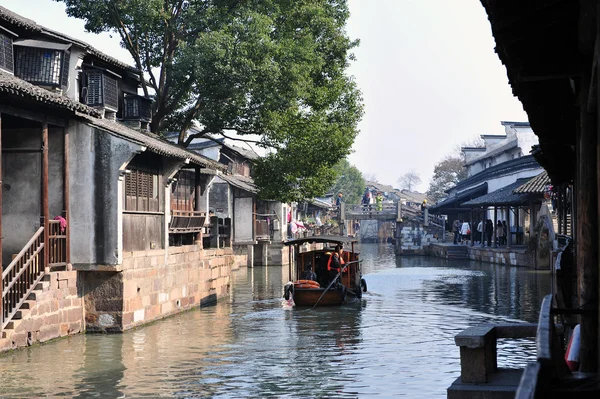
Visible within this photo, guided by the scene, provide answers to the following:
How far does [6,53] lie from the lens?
730 inches

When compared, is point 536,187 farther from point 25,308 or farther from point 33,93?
point 33,93

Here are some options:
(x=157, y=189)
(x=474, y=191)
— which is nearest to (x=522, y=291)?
(x=157, y=189)

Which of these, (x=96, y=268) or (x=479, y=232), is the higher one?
(x=479, y=232)

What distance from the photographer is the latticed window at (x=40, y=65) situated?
19641mm

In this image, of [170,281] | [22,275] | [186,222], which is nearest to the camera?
[22,275]

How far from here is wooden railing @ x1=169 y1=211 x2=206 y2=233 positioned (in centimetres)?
2392

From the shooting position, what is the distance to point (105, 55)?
23250mm

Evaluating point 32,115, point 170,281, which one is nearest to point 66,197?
point 32,115

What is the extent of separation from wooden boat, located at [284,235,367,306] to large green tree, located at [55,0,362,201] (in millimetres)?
5299

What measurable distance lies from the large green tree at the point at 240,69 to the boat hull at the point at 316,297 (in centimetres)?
758

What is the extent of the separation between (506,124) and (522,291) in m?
35.9

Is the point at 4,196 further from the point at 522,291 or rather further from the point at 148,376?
the point at 522,291

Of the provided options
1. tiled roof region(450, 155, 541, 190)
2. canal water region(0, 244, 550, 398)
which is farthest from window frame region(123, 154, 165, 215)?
tiled roof region(450, 155, 541, 190)

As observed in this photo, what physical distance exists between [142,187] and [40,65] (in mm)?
3737
